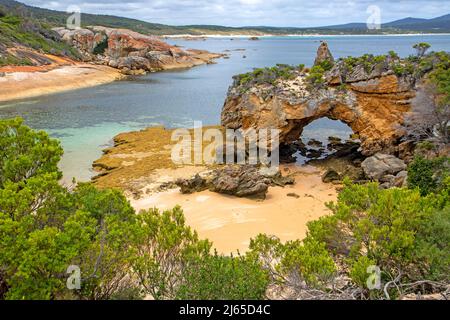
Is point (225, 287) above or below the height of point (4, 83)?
below

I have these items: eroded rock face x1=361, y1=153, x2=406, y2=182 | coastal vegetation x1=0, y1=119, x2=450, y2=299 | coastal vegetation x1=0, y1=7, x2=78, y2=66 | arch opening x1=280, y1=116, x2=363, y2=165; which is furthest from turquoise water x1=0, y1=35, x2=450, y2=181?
coastal vegetation x1=0, y1=119, x2=450, y2=299

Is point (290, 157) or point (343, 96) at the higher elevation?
point (343, 96)

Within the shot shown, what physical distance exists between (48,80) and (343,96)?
52998 mm

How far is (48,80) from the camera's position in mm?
67000

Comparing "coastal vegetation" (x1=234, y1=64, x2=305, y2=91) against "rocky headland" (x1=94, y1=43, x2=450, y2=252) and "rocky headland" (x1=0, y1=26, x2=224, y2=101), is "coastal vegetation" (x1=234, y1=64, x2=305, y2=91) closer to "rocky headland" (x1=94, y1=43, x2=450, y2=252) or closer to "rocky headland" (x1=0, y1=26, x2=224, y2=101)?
"rocky headland" (x1=94, y1=43, x2=450, y2=252)

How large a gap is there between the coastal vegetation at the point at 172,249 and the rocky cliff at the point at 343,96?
15604 mm

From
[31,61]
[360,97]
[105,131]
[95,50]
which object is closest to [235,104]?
[360,97]

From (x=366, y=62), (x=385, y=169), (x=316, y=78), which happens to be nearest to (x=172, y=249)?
(x=385, y=169)

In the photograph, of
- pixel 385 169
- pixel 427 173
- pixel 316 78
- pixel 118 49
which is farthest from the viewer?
pixel 118 49

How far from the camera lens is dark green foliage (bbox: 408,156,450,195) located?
1997 cm

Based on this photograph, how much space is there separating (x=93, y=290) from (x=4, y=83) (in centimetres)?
5802

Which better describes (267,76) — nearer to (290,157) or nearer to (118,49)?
(290,157)

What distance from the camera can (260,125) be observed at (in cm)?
3106
